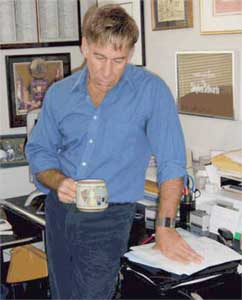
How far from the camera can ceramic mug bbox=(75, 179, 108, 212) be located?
1.69 m

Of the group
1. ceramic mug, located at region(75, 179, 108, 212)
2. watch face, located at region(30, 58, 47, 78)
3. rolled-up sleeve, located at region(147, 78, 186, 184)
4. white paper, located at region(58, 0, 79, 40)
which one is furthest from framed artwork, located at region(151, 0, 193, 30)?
ceramic mug, located at region(75, 179, 108, 212)

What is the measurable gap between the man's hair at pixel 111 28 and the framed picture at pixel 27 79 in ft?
5.10

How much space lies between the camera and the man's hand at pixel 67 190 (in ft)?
5.78

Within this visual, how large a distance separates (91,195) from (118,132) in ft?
0.79

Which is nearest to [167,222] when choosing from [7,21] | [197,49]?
[197,49]

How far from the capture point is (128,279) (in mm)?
1852

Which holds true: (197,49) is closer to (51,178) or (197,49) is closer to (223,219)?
(223,219)

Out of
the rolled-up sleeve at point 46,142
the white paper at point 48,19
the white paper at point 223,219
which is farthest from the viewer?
the white paper at point 48,19

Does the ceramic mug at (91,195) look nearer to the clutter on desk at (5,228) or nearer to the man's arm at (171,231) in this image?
the man's arm at (171,231)

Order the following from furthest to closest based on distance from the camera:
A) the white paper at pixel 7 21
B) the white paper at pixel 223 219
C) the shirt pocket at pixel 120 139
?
the white paper at pixel 7 21 → the white paper at pixel 223 219 → the shirt pocket at pixel 120 139

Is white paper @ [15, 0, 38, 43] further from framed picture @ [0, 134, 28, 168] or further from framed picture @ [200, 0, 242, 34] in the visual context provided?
framed picture @ [200, 0, 242, 34]

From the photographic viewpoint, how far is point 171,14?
8.93ft

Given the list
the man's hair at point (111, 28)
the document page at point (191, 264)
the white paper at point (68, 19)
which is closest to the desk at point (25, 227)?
the document page at point (191, 264)

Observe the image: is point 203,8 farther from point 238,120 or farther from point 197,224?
point 197,224
